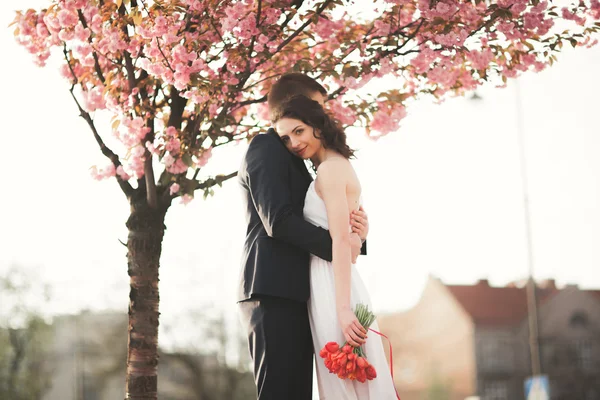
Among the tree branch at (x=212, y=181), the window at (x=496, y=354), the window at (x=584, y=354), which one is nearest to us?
the tree branch at (x=212, y=181)

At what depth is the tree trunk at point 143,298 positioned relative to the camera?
5.98 m

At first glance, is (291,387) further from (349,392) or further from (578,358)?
(578,358)

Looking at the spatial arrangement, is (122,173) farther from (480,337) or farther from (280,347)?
(480,337)

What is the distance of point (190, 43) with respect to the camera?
5695mm

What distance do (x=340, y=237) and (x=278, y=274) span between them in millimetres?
357

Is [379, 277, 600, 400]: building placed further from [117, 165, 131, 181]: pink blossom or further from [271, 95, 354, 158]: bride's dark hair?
[271, 95, 354, 158]: bride's dark hair

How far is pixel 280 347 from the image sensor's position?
3.92 meters

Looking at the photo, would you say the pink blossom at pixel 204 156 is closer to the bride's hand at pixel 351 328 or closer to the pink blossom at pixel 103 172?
the pink blossom at pixel 103 172

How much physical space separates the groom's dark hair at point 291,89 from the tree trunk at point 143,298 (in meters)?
2.14

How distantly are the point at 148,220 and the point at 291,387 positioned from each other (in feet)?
8.58

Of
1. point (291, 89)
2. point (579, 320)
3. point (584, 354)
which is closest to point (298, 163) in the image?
point (291, 89)

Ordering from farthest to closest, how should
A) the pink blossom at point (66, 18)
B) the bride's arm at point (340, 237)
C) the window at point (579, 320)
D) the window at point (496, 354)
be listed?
1. the window at point (496, 354)
2. the window at point (579, 320)
3. the pink blossom at point (66, 18)
4. the bride's arm at point (340, 237)

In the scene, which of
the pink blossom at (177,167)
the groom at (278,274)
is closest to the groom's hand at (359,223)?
the groom at (278,274)

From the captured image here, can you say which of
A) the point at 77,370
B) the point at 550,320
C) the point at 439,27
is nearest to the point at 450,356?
the point at 550,320
